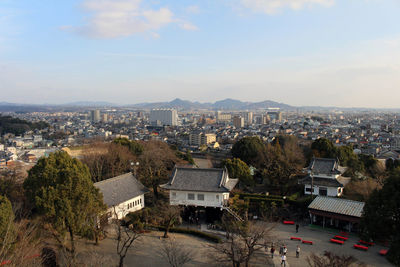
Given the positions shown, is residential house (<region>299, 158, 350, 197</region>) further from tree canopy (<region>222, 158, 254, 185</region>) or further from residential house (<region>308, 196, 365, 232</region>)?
tree canopy (<region>222, 158, 254, 185</region>)

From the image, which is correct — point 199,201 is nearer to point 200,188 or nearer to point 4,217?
point 200,188

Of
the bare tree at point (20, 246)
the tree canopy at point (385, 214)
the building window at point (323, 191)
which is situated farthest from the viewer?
the building window at point (323, 191)

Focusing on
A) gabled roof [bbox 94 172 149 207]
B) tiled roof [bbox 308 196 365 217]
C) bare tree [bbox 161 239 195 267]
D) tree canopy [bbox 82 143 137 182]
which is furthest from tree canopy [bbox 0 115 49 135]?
tiled roof [bbox 308 196 365 217]

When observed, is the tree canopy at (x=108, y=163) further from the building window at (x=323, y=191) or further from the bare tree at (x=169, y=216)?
the building window at (x=323, y=191)

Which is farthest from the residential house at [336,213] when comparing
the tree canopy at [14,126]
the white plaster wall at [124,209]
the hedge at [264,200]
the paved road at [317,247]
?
the tree canopy at [14,126]

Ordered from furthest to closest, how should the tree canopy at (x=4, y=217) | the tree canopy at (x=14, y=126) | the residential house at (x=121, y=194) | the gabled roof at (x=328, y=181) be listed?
the tree canopy at (x=14, y=126)
the gabled roof at (x=328, y=181)
the residential house at (x=121, y=194)
the tree canopy at (x=4, y=217)

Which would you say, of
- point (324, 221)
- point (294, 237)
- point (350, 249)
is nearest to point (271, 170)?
point (324, 221)

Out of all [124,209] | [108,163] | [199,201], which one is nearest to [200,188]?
[199,201]
